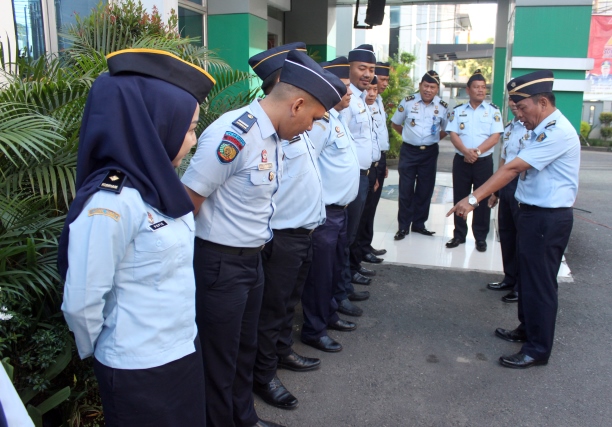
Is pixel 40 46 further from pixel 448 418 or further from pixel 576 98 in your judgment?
pixel 576 98

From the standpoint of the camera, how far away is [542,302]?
11.1 ft

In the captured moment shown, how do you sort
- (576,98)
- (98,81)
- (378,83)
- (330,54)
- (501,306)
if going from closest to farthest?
(98,81) < (501,306) < (378,83) < (576,98) < (330,54)

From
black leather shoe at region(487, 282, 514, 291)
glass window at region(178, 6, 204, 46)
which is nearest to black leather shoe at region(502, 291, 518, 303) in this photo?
black leather shoe at region(487, 282, 514, 291)

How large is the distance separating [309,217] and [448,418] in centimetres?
131

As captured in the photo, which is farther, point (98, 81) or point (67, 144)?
point (67, 144)

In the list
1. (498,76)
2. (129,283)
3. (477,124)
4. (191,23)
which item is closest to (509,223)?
(477,124)

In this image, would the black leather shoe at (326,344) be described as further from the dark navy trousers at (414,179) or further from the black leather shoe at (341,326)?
the dark navy trousers at (414,179)

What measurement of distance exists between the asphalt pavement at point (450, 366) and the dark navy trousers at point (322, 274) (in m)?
0.21

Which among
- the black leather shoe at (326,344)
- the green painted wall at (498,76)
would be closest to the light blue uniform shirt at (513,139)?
the black leather shoe at (326,344)

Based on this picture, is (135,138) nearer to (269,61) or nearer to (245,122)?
(245,122)

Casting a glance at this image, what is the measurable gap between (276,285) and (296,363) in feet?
2.66

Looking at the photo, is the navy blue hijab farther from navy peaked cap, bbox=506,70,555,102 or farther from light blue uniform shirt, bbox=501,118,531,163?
light blue uniform shirt, bbox=501,118,531,163

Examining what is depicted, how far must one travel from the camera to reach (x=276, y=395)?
2977 mm

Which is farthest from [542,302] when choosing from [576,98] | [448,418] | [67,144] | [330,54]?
[330,54]
